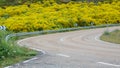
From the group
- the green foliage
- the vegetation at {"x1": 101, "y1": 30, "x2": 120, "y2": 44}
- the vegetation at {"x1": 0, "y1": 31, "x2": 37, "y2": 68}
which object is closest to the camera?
the vegetation at {"x1": 0, "y1": 31, "x2": 37, "y2": 68}

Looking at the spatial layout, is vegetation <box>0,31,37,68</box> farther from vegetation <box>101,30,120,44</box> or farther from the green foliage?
vegetation <box>101,30,120,44</box>

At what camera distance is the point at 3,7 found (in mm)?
52344

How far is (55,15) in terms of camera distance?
4528cm

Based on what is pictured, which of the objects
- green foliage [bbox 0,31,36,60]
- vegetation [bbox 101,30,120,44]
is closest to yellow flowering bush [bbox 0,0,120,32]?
vegetation [bbox 101,30,120,44]

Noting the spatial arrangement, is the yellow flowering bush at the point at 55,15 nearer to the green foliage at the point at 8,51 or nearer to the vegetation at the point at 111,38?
the vegetation at the point at 111,38

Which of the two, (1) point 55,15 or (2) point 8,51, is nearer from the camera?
(2) point 8,51

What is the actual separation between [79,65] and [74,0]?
1738 inches

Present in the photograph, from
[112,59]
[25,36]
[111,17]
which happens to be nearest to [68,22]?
[111,17]

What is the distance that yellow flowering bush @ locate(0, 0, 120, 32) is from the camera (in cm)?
3831

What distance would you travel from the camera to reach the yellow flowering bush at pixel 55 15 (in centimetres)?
3831

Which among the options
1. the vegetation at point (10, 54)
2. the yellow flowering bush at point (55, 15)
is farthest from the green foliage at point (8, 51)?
the yellow flowering bush at point (55, 15)

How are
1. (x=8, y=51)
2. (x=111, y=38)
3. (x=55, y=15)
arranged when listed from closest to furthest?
(x=8, y=51)
(x=111, y=38)
(x=55, y=15)

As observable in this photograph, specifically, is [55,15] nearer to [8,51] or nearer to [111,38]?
[111,38]

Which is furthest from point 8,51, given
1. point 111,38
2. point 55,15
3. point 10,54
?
point 55,15
